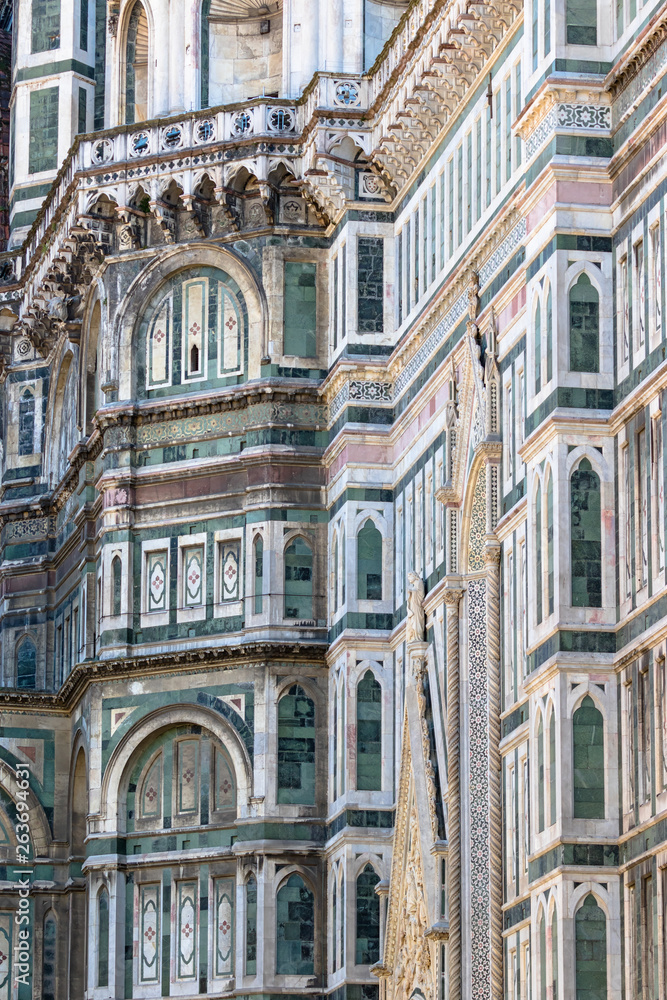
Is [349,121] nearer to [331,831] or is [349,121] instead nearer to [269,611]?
[269,611]

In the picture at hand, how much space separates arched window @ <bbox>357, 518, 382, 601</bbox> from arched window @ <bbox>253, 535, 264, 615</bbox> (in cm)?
213

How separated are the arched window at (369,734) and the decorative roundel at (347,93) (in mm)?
9040

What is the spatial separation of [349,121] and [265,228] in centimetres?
260

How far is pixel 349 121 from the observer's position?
152 feet

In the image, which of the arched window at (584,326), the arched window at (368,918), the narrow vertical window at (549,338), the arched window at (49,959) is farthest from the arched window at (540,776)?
the arched window at (49,959)

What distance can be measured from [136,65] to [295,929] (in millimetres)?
16192

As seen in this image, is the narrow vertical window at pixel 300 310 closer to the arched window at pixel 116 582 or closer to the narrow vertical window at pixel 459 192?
the arched window at pixel 116 582

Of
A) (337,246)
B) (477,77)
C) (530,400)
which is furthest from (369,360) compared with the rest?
(530,400)

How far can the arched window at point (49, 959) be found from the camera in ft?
161

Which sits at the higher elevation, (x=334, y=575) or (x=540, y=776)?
(x=334, y=575)

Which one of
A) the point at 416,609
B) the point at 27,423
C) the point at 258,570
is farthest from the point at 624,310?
the point at 27,423

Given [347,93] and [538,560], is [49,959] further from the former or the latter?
[538,560]

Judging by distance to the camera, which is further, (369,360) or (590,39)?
(369,360)

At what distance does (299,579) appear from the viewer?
46500 millimetres
